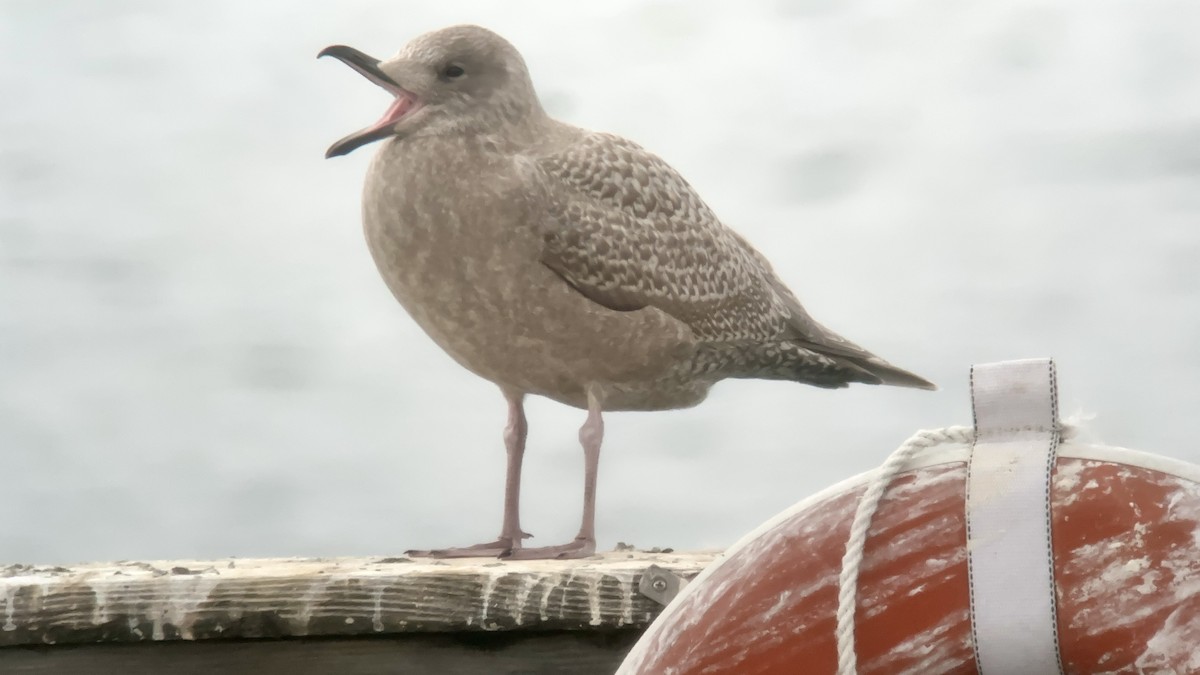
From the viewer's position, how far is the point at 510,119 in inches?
90.4

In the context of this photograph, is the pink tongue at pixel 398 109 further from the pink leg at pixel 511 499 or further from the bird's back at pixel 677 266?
the pink leg at pixel 511 499

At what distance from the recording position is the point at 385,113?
7.64 feet

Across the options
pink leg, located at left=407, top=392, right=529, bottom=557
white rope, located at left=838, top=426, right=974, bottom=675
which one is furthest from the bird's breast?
white rope, located at left=838, top=426, right=974, bottom=675

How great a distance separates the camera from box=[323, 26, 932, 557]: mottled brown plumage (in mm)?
2203

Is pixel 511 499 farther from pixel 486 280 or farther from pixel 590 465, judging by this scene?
pixel 486 280

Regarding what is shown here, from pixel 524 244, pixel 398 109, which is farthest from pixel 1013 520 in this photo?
pixel 398 109

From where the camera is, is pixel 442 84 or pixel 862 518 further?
pixel 442 84

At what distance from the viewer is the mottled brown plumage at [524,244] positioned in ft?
7.23

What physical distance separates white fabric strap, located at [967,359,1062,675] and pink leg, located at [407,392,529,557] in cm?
118

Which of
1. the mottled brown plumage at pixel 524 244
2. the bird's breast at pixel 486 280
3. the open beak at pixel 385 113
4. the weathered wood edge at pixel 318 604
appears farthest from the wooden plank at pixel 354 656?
the open beak at pixel 385 113

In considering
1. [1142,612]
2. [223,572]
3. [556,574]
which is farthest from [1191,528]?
[223,572]

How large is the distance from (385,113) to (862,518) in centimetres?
134

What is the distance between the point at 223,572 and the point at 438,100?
76 centimetres

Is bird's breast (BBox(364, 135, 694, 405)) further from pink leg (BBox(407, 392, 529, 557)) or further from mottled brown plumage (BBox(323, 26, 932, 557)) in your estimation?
pink leg (BBox(407, 392, 529, 557))
